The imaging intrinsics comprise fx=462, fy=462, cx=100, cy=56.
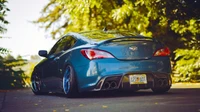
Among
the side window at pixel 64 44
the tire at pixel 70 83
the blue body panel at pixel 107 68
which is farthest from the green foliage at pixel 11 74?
the blue body panel at pixel 107 68

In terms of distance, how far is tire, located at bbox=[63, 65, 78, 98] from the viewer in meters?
8.58

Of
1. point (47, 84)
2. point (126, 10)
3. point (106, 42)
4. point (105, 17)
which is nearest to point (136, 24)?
point (126, 10)

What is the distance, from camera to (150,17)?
1745cm

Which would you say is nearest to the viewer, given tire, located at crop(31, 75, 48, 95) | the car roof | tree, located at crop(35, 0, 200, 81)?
the car roof

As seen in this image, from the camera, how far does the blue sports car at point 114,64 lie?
8.23 meters

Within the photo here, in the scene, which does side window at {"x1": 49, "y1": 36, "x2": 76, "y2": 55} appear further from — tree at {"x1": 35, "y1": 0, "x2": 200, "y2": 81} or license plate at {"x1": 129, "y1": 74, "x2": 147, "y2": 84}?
tree at {"x1": 35, "y1": 0, "x2": 200, "y2": 81}

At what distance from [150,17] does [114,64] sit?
Answer: 31.2 ft

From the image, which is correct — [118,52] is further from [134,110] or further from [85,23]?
[85,23]

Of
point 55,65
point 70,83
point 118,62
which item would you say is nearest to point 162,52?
point 118,62

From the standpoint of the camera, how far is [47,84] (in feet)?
33.5

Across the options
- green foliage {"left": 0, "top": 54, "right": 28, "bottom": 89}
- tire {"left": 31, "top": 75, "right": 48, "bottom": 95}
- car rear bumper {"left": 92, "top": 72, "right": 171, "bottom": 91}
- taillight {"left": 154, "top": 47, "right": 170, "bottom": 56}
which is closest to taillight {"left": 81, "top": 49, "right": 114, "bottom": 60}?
car rear bumper {"left": 92, "top": 72, "right": 171, "bottom": 91}

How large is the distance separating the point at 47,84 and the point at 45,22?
1728 cm

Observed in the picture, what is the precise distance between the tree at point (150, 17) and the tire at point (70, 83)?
252 inches

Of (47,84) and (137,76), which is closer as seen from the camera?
(137,76)
